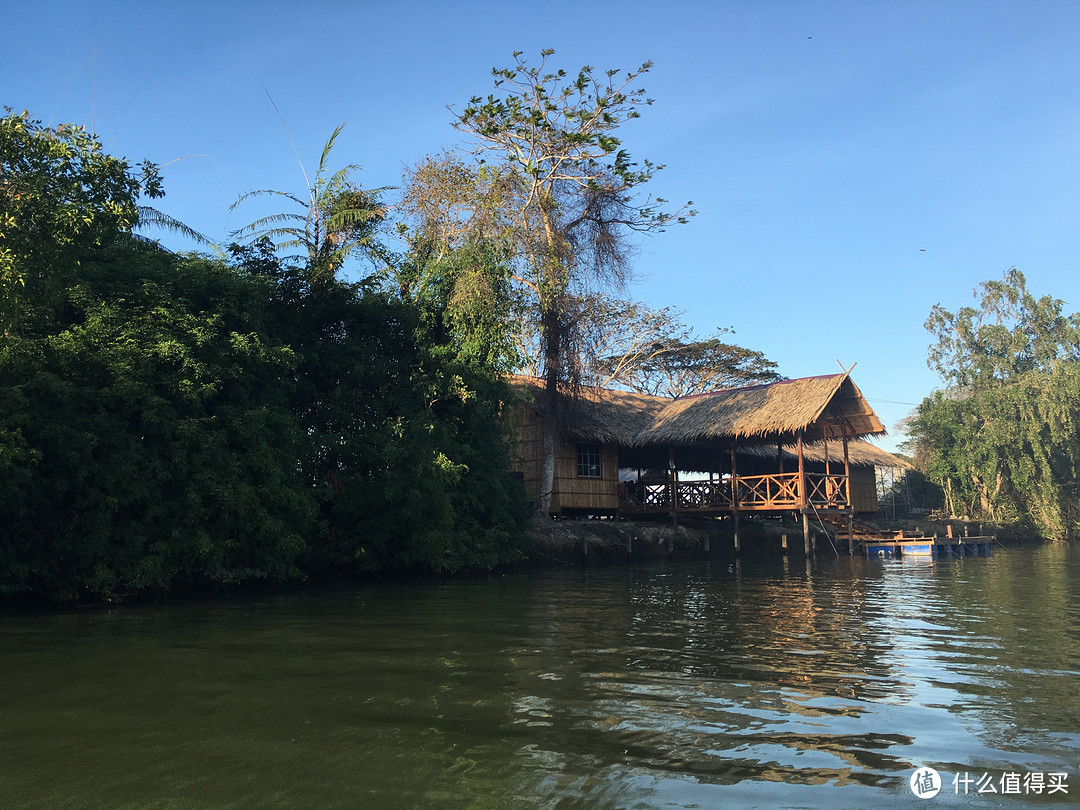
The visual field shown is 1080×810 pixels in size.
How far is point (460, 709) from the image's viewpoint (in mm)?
5312

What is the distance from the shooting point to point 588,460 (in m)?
24.0

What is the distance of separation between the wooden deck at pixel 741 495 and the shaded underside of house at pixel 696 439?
0.10 ft

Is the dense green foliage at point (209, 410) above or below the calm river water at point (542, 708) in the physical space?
above

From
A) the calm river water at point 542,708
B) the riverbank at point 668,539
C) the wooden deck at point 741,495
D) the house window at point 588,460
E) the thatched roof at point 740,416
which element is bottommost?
the calm river water at point 542,708

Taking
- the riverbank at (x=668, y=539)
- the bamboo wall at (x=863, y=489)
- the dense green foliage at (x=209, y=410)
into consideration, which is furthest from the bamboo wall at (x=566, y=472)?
the bamboo wall at (x=863, y=489)

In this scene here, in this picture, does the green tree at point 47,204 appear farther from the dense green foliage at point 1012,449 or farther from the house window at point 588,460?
the dense green foliage at point 1012,449

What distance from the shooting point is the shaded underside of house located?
22.3 metres

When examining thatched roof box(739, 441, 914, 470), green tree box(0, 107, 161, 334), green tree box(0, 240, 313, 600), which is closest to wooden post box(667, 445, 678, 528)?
thatched roof box(739, 441, 914, 470)

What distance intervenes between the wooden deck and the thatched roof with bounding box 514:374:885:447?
1242 millimetres

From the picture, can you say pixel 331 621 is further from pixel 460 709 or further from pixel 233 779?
pixel 233 779

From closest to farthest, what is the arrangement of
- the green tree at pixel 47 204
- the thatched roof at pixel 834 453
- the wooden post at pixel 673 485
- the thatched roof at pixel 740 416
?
the green tree at pixel 47 204 → the thatched roof at pixel 740 416 → the wooden post at pixel 673 485 → the thatched roof at pixel 834 453

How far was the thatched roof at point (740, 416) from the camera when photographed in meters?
21.8

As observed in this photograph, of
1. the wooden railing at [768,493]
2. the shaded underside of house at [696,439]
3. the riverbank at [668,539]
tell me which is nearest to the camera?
the riverbank at [668,539]

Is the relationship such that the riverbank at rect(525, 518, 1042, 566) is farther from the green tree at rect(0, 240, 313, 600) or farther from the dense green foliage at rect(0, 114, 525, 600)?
the green tree at rect(0, 240, 313, 600)
